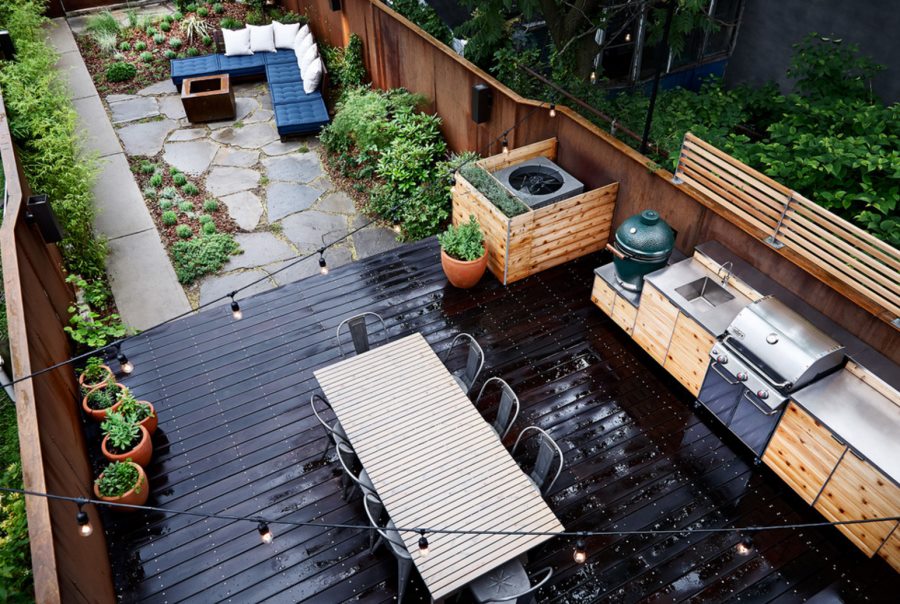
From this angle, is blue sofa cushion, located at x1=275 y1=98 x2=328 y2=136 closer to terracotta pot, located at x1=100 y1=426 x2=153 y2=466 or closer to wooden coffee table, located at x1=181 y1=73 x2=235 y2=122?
wooden coffee table, located at x1=181 y1=73 x2=235 y2=122

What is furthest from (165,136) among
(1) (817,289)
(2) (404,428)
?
(1) (817,289)

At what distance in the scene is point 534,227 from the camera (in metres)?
8.09

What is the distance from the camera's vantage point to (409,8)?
11.7m

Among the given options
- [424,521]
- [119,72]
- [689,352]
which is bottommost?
[119,72]

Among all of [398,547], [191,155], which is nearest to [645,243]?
[398,547]

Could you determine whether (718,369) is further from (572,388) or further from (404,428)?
(404,428)

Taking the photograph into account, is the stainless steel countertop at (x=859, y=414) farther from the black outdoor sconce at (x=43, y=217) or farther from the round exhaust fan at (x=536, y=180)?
the black outdoor sconce at (x=43, y=217)

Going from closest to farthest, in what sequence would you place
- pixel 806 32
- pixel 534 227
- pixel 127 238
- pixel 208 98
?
pixel 534 227, pixel 127 238, pixel 806 32, pixel 208 98

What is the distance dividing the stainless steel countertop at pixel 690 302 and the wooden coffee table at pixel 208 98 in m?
9.67

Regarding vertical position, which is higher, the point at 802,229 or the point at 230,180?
the point at 802,229

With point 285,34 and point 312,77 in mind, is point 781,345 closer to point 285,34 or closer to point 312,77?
point 312,77

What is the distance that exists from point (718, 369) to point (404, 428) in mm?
3080

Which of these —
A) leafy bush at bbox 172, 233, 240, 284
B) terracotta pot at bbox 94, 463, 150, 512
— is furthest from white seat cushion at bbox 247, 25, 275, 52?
terracotta pot at bbox 94, 463, 150, 512

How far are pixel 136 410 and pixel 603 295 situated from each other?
209 inches
